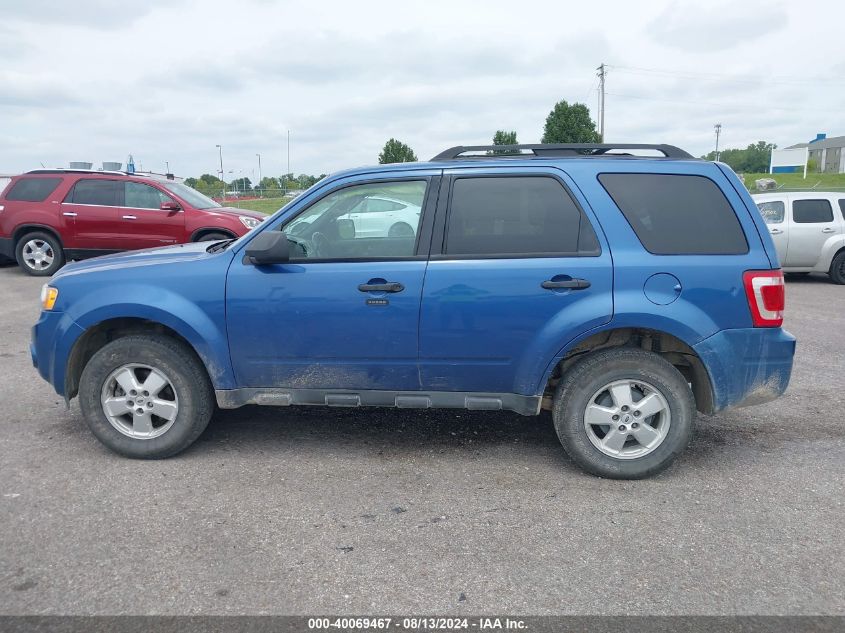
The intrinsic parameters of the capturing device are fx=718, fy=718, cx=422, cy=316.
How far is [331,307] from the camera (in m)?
4.11

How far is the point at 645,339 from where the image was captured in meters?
4.20

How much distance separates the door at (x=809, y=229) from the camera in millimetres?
12281

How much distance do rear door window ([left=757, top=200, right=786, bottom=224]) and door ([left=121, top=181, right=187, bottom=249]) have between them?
10.0 m

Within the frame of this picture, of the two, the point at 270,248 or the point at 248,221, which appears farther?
the point at 248,221

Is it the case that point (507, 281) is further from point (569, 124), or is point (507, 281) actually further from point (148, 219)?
point (569, 124)

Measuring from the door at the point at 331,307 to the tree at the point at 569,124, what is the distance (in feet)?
150

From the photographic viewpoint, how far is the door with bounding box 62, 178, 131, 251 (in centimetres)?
1221

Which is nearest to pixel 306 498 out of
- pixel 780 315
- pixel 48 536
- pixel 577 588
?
pixel 48 536

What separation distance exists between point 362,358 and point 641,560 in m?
1.85

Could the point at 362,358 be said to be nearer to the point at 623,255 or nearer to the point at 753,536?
the point at 623,255

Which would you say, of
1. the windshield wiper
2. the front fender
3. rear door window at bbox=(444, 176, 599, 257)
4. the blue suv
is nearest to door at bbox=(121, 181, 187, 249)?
the windshield wiper

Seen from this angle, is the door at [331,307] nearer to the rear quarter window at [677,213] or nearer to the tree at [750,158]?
the rear quarter window at [677,213]

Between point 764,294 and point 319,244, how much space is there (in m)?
2.53

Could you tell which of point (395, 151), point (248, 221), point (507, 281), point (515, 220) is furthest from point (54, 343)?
point (395, 151)
